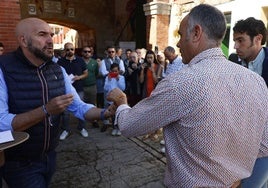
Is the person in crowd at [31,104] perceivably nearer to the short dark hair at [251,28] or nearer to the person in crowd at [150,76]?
the short dark hair at [251,28]

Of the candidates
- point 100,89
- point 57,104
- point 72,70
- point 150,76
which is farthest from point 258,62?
point 100,89

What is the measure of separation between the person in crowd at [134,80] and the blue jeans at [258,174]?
12.8 ft

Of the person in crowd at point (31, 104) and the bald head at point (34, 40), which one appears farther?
the bald head at point (34, 40)

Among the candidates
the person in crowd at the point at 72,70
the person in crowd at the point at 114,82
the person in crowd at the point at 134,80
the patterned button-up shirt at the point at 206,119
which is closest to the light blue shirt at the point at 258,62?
the patterned button-up shirt at the point at 206,119

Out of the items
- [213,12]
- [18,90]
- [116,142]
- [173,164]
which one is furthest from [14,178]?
[116,142]

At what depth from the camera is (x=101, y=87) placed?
629 centimetres

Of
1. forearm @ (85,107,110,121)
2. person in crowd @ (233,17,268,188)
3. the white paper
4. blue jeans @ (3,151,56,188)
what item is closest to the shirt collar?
forearm @ (85,107,110,121)

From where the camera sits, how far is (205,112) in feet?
3.84

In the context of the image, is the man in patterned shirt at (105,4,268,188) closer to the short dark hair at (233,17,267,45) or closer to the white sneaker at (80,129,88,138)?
the short dark hair at (233,17,267,45)

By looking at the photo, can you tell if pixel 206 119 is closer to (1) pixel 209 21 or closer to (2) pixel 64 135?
(1) pixel 209 21

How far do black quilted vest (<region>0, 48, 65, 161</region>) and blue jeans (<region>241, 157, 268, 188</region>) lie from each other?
1.58 meters

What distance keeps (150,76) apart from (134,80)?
583mm

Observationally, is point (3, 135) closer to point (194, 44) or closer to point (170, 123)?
point (170, 123)

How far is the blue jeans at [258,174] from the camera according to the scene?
72.2 inches
